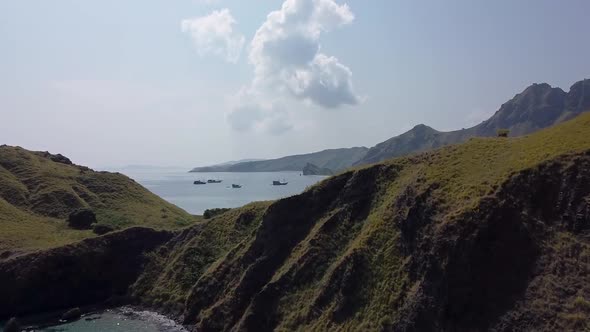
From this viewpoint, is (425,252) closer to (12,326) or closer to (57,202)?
(12,326)

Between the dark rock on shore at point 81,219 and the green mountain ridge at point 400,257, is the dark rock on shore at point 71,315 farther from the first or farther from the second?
the dark rock on shore at point 81,219

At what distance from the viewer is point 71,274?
76688mm

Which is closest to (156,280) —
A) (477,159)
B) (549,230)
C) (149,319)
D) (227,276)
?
(149,319)

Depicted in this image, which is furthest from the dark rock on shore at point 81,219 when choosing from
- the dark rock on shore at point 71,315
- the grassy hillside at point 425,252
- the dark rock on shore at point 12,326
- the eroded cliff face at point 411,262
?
the eroded cliff face at point 411,262

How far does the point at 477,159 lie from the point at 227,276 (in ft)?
120

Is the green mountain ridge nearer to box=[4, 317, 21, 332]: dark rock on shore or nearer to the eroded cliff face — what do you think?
the eroded cliff face

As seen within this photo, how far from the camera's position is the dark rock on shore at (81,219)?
99.6m

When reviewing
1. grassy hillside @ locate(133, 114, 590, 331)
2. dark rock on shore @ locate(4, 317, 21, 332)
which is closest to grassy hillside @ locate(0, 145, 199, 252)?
dark rock on shore @ locate(4, 317, 21, 332)

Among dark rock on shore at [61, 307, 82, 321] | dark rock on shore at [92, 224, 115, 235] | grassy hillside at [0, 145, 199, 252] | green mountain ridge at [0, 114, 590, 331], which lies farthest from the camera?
dark rock on shore at [92, 224, 115, 235]

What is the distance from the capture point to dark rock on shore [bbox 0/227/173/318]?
7231cm

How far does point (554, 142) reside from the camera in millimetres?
49188

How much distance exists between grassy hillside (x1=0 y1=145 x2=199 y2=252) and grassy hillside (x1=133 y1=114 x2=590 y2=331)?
98.1ft

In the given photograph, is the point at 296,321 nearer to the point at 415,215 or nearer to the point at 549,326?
the point at 415,215

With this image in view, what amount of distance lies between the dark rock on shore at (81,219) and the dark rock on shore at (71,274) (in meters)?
18.8
